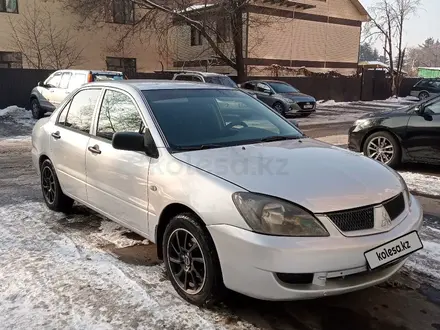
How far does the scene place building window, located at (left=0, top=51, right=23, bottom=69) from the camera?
22633 mm

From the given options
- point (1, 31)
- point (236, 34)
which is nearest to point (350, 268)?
point (236, 34)

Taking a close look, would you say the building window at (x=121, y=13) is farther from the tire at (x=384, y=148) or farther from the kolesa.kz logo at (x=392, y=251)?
the kolesa.kz logo at (x=392, y=251)

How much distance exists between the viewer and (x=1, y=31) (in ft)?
71.8

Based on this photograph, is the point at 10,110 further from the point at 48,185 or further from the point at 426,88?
the point at 426,88

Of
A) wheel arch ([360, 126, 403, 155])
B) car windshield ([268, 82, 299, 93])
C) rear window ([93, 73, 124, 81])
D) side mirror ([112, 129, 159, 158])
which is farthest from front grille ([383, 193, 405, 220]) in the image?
car windshield ([268, 82, 299, 93])

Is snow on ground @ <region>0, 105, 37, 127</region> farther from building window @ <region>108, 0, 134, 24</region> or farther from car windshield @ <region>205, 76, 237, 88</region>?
building window @ <region>108, 0, 134, 24</region>

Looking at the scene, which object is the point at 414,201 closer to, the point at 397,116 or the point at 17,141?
the point at 397,116

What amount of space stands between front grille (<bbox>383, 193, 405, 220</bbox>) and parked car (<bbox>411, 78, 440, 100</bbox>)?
28.2 meters

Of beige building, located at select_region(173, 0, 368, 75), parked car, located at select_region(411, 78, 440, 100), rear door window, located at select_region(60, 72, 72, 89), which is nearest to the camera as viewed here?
rear door window, located at select_region(60, 72, 72, 89)

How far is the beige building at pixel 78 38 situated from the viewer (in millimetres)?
22234

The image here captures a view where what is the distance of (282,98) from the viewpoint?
17516mm

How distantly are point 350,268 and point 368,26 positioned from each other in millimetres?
38345

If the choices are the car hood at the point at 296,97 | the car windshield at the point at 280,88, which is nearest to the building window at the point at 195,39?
the car windshield at the point at 280,88

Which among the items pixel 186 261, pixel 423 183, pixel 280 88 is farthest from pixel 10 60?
pixel 186 261
